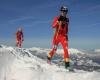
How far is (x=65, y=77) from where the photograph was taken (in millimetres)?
10805

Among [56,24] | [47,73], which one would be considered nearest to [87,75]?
[47,73]

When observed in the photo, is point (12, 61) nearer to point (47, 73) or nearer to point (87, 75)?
point (47, 73)

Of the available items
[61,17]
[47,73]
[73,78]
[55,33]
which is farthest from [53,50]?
[73,78]

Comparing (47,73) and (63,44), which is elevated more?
(63,44)

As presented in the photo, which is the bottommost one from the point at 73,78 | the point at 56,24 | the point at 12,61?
the point at 73,78

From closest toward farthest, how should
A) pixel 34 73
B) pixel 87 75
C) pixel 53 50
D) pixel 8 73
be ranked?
pixel 87 75
pixel 34 73
pixel 8 73
pixel 53 50

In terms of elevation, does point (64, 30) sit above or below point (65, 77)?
above

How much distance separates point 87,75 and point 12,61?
14.4ft

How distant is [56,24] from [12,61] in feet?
10.9

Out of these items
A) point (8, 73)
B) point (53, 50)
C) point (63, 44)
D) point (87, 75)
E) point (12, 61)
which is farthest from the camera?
A: point (53, 50)

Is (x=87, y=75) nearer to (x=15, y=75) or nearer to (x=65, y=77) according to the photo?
(x=65, y=77)

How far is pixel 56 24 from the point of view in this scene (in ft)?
49.2

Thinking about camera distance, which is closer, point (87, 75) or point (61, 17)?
point (87, 75)

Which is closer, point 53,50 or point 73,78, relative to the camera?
point 73,78
